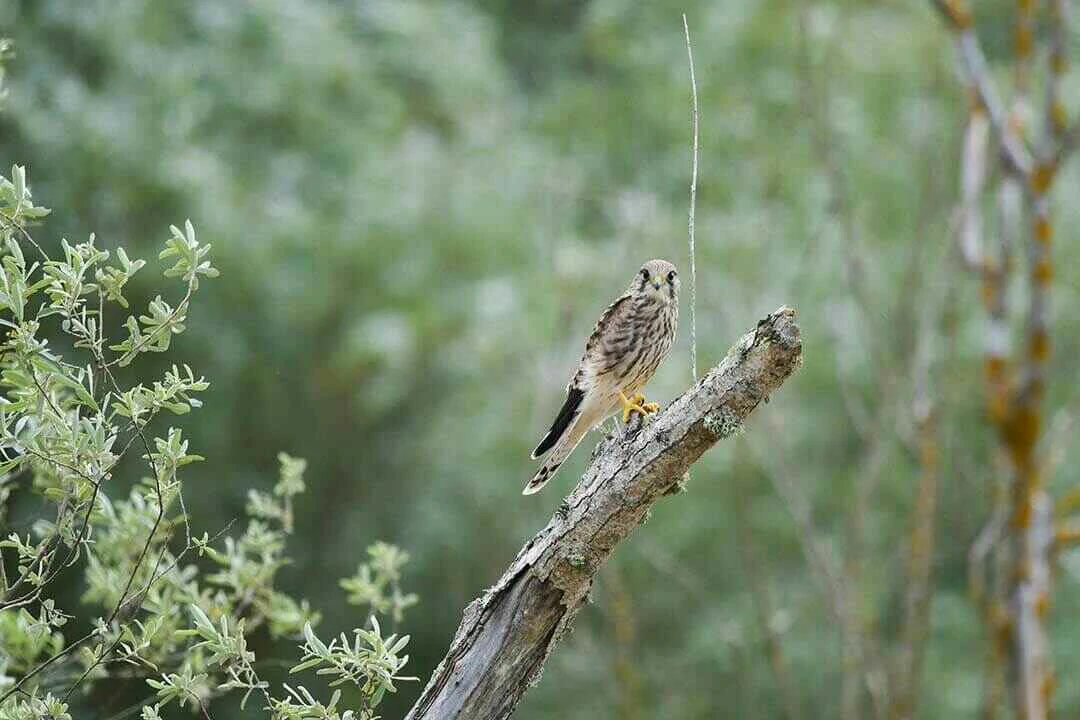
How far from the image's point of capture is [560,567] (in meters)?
1.78

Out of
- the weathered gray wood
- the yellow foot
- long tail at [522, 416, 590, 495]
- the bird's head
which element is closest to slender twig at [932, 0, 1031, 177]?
the bird's head

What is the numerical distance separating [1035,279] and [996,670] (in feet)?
3.40

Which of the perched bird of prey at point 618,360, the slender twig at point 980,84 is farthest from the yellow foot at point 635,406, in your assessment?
the slender twig at point 980,84

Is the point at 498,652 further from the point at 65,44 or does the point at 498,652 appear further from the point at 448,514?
the point at 65,44

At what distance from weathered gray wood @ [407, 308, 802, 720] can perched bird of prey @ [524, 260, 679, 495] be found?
0.70 metres

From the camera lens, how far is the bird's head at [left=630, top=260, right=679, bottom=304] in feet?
9.06

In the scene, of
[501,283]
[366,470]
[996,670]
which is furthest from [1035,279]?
[366,470]

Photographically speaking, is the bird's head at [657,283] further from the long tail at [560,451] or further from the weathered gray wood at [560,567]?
the weathered gray wood at [560,567]

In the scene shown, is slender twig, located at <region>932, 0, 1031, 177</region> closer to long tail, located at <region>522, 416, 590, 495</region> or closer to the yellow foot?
the yellow foot

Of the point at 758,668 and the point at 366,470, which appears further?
the point at 366,470

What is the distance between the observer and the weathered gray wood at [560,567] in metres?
1.76

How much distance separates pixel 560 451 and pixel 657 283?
0.40 m

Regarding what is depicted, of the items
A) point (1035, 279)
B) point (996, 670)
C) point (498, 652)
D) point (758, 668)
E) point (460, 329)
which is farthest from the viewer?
point (460, 329)

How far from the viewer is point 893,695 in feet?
12.6
